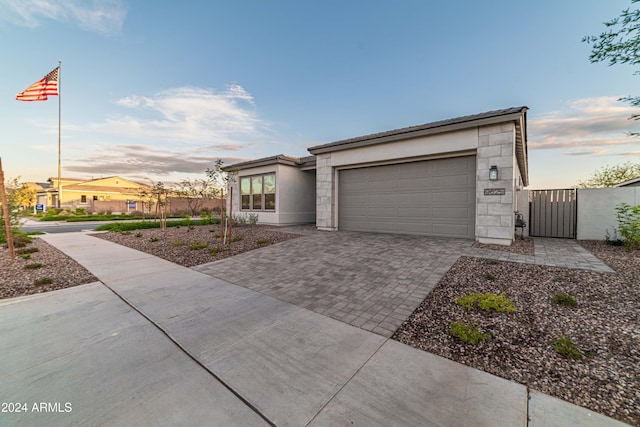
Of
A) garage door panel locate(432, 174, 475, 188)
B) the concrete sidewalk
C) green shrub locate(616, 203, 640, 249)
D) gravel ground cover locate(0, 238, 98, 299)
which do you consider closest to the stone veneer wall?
garage door panel locate(432, 174, 475, 188)

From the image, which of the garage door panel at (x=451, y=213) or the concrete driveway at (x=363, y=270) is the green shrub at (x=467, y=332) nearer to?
the concrete driveway at (x=363, y=270)

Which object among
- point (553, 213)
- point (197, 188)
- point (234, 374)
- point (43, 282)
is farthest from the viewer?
point (197, 188)

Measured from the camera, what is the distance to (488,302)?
334cm

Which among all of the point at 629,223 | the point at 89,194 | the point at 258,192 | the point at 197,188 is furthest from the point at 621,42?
the point at 89,194

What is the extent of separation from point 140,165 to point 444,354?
118 feet

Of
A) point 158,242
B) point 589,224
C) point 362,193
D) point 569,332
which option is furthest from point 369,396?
point 589,224

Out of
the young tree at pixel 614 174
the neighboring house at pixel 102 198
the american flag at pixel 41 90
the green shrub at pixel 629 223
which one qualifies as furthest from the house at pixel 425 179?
the young tree at pixel 614 174

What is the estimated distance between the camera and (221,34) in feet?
29.5

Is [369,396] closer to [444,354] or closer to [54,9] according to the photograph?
[444,354]

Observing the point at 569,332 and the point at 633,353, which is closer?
the point at 633,353

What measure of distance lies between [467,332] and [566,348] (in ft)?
2.78

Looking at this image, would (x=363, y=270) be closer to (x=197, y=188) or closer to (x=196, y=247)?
(x=196, y=247)

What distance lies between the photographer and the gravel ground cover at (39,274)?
4.41 metres

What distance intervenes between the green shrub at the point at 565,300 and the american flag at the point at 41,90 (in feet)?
64.3
